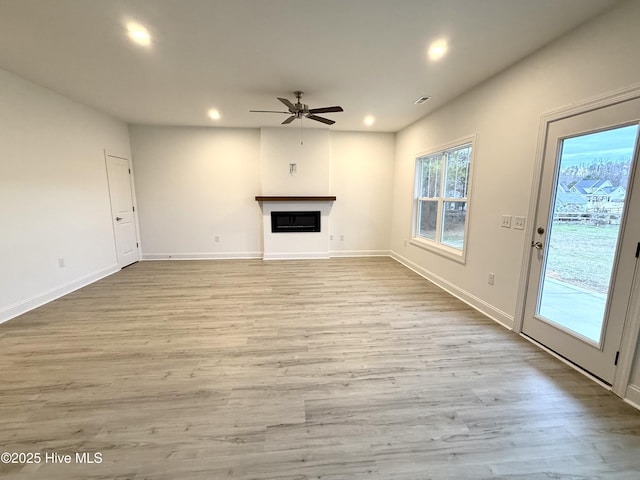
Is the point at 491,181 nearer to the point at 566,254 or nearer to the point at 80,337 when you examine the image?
the point at 566,254

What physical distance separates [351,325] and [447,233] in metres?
2.32

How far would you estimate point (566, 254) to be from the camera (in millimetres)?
2246

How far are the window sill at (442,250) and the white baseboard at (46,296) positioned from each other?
544 cm

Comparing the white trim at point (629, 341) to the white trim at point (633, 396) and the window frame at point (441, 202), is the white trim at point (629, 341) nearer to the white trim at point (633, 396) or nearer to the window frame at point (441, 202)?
the white trim at point (633, 396)

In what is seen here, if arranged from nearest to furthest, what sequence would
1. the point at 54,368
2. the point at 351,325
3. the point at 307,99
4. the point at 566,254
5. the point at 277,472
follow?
the point at 277,472 < the point at 54,368 < the point at 566,254 < the point at 351,325 < the point at 307,99

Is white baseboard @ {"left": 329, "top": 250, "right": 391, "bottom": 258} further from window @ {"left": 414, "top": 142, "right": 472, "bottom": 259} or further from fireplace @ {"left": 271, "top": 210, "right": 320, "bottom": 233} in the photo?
window @ {"left": 414, "top": 142, "right": 472, "bottom": 259}

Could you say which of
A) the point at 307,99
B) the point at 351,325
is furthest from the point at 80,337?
the point at 307,99

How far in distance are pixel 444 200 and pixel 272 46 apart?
10.3ft

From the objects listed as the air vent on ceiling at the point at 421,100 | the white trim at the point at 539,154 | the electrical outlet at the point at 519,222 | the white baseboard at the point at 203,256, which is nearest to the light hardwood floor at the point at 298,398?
the white trim at the point at 539,154

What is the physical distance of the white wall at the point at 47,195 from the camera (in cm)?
294

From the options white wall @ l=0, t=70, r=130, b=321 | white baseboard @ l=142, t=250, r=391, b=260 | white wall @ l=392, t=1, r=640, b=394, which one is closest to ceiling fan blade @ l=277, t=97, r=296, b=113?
white wall @ l=392, t=1, r=640, b=394

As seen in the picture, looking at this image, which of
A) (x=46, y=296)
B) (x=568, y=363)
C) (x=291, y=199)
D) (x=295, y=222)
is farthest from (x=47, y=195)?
(x=568, y=363)

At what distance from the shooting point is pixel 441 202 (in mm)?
4160

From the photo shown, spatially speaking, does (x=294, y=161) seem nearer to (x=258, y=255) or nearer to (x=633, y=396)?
(x=258, y=255)
